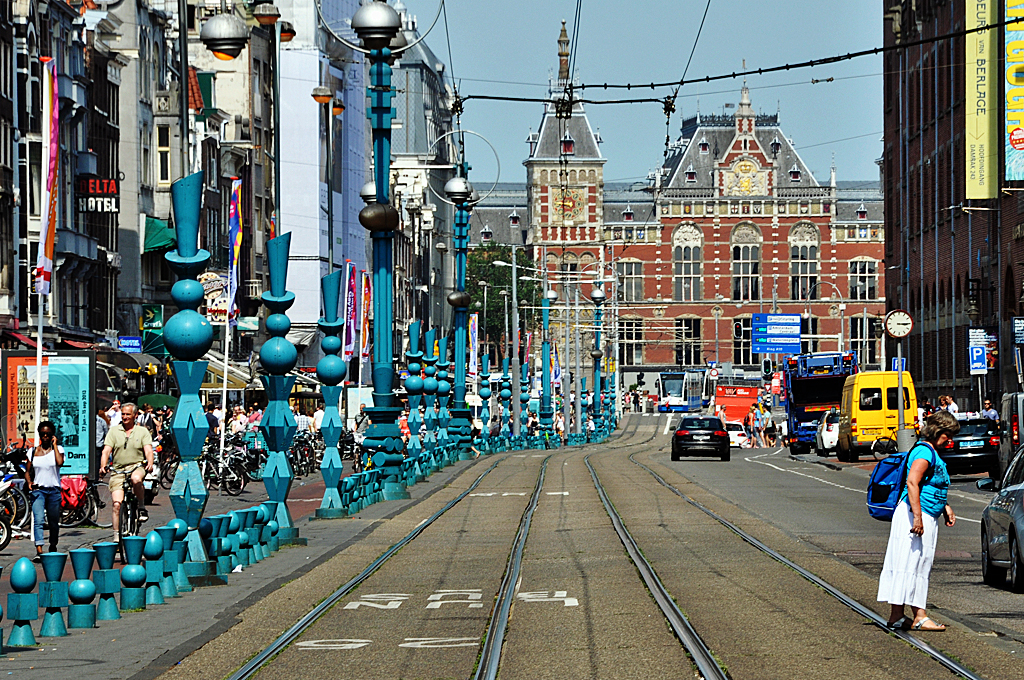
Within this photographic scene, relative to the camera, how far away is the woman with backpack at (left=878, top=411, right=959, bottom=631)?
37.3ft

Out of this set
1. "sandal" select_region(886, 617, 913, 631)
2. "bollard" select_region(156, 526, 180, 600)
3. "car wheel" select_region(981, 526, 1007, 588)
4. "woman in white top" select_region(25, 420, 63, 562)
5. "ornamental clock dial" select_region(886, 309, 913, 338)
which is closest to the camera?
"sandal" select_region(886, 617, 913, 631)

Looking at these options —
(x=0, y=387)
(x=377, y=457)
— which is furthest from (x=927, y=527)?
(x=377, y=457)

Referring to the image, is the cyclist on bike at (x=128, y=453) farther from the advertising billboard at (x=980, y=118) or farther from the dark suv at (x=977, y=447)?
the advertising billboard at (x=980, y=118)

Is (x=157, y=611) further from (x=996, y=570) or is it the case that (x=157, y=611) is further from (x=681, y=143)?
(x=681, y=143)

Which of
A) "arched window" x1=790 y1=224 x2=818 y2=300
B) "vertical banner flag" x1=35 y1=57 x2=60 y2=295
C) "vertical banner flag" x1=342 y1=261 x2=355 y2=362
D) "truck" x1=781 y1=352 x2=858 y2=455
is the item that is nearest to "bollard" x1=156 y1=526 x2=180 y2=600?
"vertical banner flag" x1=35 y1=57 x2=60 y2=295

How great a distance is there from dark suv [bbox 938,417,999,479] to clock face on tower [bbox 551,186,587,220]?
11198 centimetres

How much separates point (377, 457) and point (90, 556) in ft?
54.3

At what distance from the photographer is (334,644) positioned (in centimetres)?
1130

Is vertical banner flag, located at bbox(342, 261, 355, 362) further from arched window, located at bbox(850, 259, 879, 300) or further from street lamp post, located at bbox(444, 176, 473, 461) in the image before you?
arched window, located at bbox(850, 259, 879, 300)

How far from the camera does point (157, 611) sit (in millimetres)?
13352

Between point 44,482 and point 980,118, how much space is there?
151 ft

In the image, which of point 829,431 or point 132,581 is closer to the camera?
point 132,581

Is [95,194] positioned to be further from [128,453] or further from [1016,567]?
[1016,567]

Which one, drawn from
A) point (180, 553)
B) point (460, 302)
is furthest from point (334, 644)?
point (460, 302)
